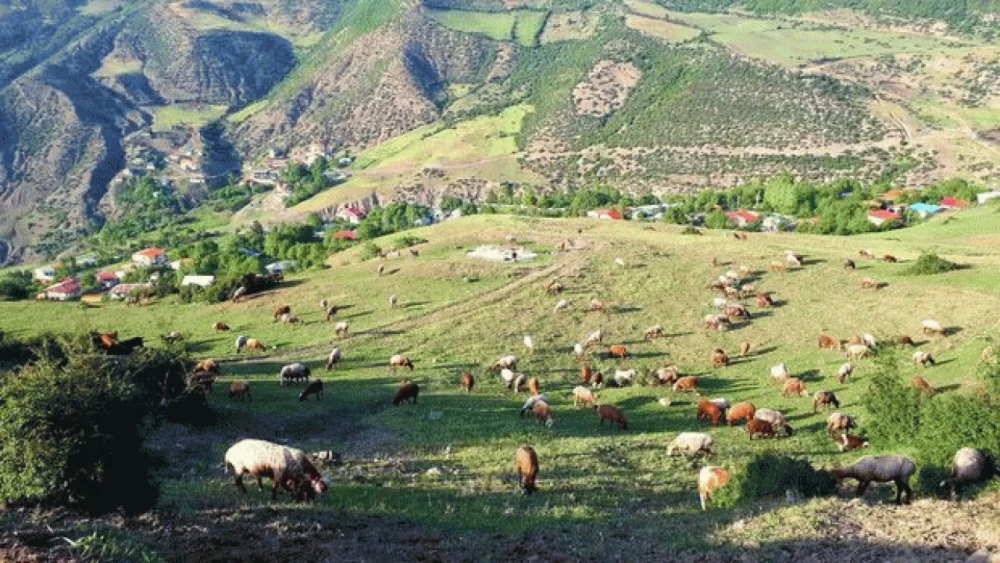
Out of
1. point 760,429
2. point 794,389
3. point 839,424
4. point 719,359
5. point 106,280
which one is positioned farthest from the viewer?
point 106,280

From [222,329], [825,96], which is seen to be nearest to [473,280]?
[222,329]

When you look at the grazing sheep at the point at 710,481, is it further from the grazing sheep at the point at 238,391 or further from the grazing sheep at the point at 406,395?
the grazing sheep at the point at 238,391

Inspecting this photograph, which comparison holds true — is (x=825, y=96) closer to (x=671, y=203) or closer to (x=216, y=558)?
(x=671, y=203)

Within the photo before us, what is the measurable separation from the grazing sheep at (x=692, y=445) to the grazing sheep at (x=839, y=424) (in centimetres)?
649

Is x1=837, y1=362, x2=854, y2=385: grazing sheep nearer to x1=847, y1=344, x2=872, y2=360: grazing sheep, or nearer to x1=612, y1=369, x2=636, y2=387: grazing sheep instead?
x1=847, y1=344, x2=872, y2=360: grazing sheep

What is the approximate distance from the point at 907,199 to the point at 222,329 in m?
117

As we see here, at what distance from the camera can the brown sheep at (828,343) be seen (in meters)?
43.9

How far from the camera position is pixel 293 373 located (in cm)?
4031

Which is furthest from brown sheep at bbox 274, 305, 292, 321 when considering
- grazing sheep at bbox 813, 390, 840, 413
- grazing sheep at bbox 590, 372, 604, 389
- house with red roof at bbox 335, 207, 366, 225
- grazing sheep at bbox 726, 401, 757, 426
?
house with red roof at bbox 335, 207, 366, 225

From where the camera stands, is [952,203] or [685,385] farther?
[952,203]

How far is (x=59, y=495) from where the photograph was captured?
14945 mm

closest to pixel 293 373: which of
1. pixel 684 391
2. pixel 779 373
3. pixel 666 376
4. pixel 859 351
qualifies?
pixel 666 376

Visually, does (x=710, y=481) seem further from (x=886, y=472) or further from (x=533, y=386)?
(x=533, y=386)

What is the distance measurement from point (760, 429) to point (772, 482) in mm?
10849
